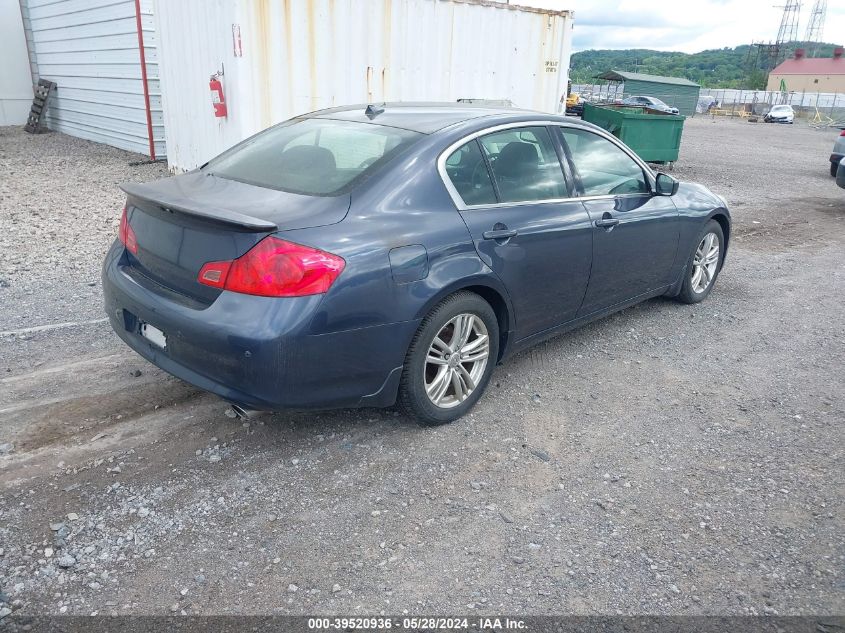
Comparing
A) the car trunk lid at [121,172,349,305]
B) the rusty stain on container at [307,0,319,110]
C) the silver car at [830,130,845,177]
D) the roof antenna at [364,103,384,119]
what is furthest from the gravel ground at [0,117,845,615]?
the silver car at [830,130,845,177]

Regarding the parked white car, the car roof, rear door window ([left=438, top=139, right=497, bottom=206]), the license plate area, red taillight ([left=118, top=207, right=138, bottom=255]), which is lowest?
the parked white car

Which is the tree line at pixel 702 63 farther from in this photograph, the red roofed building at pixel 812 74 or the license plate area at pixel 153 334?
the license plate area at pixel 153 334

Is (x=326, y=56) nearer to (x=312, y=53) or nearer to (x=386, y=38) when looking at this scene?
(x=312, y=53)

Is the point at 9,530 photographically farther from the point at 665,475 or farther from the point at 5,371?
the point at 665,475

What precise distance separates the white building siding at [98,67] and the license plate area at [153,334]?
883 cm

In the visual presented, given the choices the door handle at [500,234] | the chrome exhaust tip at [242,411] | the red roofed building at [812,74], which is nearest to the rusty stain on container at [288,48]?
the door handle at [500,234]

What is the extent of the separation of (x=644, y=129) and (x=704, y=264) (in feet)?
32.0

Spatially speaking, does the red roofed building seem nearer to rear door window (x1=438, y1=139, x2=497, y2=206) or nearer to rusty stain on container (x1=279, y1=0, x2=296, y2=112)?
rusty stain on container (x1=279, y1=0, x2=296, y2=112)

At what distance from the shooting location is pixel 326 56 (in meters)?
9.11

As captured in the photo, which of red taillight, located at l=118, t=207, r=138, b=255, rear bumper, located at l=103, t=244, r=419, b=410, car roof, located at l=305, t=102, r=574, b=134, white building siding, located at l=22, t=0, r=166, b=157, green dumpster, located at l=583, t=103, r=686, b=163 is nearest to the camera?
rear bumper, located at l=103, t=244, r=419, b=410

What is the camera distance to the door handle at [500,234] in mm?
3558

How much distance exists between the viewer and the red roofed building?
242 ft

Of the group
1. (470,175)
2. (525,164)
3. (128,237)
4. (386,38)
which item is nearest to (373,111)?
(470,175)

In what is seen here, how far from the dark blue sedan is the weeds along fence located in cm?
4480
